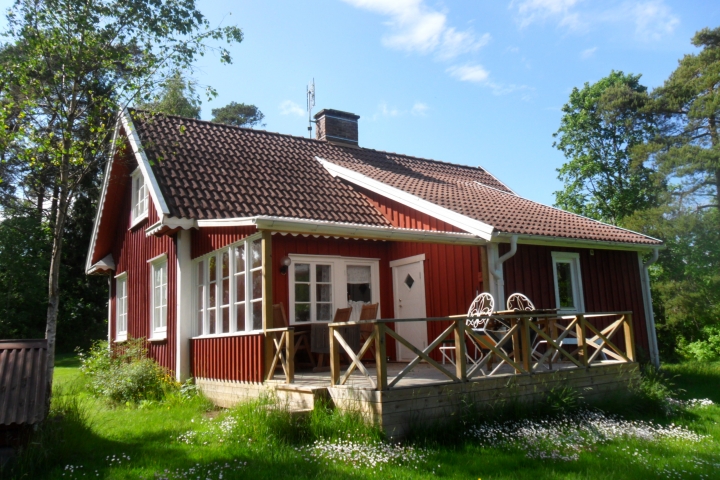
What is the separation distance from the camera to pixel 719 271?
69.8 ft

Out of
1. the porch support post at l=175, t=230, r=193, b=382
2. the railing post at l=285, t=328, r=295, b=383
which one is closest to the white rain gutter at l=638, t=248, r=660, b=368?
the railing post at l=285, t=328, r=295, b=383

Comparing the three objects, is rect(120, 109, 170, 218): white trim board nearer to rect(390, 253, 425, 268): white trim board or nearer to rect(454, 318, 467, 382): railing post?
rect(390, 253, 425, 268): white trim board

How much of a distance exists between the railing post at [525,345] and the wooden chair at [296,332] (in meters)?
3.45

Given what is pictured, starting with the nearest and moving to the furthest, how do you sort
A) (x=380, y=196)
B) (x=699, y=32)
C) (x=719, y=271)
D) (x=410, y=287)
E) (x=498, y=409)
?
(x=498, y=409) < (x=410, y=287) < (x=380, y=196) < (x=719, y=271) < (x=699, y=32)

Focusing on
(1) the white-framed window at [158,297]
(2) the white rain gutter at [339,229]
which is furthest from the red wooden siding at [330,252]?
(1) the white-framed window at [158,297]

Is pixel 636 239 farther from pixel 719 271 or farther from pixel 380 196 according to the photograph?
pixel 719 271

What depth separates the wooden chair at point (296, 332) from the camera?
31.2 feet

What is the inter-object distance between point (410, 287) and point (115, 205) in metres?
8.02

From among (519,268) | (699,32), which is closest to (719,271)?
(699,32)

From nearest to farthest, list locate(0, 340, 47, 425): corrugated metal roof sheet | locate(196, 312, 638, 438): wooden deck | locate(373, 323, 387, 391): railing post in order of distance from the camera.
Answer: locate(0, 340, 47, 425): corrugated metal roof sheet
locate(373, 323, 387, 391): railing post
locate(196, 312, 638, 438): wooden deck

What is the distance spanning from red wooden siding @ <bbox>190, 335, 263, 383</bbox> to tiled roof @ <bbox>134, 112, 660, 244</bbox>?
2112mm

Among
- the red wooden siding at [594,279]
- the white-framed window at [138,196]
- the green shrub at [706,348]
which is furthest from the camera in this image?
the green shrub at [706,348]

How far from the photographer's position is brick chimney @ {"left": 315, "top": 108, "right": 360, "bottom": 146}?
1561 centimetres

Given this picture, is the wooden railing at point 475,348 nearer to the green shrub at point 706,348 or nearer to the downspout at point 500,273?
the downspout at point 500,273
